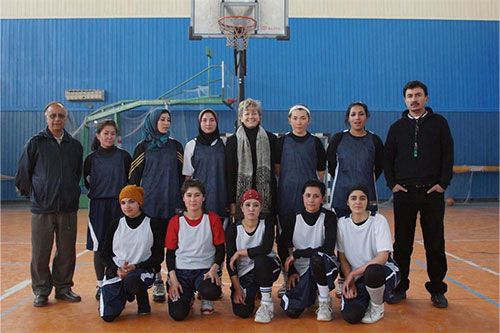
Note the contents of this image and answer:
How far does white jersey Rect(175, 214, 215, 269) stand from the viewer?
11.0 ft

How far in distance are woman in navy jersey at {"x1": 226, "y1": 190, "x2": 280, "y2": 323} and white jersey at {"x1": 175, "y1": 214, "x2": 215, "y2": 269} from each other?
0.18 meters

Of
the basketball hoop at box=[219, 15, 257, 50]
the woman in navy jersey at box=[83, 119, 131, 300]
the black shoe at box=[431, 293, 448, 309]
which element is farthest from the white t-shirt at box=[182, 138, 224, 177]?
the basketball hoop at box=[219, 15, 257, 50]

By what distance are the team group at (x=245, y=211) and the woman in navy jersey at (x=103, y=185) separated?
1 cm

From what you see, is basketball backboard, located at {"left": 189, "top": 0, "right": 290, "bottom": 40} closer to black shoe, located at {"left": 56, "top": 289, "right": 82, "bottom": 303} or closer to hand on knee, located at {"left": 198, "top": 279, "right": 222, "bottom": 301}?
black shoe, located at {"left": 56, "top": 289, "right": 82, "bottom": 303}

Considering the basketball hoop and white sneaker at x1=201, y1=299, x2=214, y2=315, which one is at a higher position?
the basketball hoop

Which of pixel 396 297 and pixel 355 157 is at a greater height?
pixel 355 157

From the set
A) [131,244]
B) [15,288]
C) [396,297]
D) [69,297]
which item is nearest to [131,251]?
[131,244]

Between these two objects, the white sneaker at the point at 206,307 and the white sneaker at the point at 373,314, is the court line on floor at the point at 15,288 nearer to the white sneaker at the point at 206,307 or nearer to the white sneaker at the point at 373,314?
the white sneaker at the point at 206,307

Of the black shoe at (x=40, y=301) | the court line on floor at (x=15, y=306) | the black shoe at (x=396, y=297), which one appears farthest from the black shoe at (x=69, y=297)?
the black shoe at (x=396, y=297)

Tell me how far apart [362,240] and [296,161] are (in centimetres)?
88

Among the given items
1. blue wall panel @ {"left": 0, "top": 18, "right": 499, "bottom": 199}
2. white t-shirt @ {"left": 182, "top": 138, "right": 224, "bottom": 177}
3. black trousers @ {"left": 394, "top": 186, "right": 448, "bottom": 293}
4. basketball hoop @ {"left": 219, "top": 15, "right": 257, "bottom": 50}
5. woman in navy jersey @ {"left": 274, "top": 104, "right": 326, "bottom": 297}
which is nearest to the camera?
black trousers @ {"left": 394, "top": 186, "right": 448, "bottom": 293}

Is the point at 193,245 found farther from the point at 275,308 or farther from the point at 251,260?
the point at 275,308

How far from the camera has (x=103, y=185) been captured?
3715mm

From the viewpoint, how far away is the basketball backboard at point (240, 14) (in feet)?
23.6
